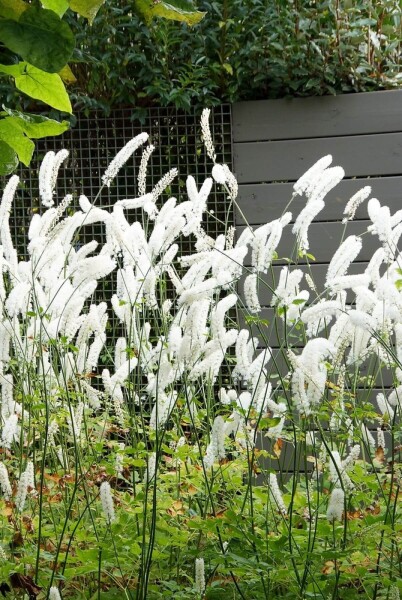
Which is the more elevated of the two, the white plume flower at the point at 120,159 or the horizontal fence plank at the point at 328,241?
the white plume flower at the point at 120,159

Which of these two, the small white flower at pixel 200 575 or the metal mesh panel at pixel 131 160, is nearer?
the small white flower at pixel 200 575

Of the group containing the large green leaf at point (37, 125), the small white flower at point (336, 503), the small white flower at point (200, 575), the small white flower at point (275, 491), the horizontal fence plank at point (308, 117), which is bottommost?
the small white flower at point (200, 575)

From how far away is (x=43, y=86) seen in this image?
2.20 feet

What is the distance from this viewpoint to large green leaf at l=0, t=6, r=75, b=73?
1.77ft

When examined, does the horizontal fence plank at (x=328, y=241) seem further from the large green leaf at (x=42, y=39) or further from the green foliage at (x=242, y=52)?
the large green leaf at (x=42, y=39)

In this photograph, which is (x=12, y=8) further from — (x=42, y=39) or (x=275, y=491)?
(x=275, y=491)

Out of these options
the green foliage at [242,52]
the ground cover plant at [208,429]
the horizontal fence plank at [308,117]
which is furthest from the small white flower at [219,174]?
the horizontal fence plank at [308,117]

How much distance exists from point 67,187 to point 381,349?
2573 millimetres

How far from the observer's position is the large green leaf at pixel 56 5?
1.88 feet

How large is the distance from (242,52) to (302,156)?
0.48m

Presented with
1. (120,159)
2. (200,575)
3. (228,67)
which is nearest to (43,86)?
(200,575)

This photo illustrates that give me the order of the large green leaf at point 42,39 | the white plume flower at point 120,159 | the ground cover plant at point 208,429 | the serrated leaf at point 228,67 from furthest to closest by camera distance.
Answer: the serrated leaf at point 228,67
the white plume flower at point 120,159
the ground cover plant at point 208,429
the large green leaf at point 42,39

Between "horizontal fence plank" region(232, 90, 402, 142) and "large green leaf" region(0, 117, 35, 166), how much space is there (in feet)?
10.6

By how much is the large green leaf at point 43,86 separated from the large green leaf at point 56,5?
0.25ft
